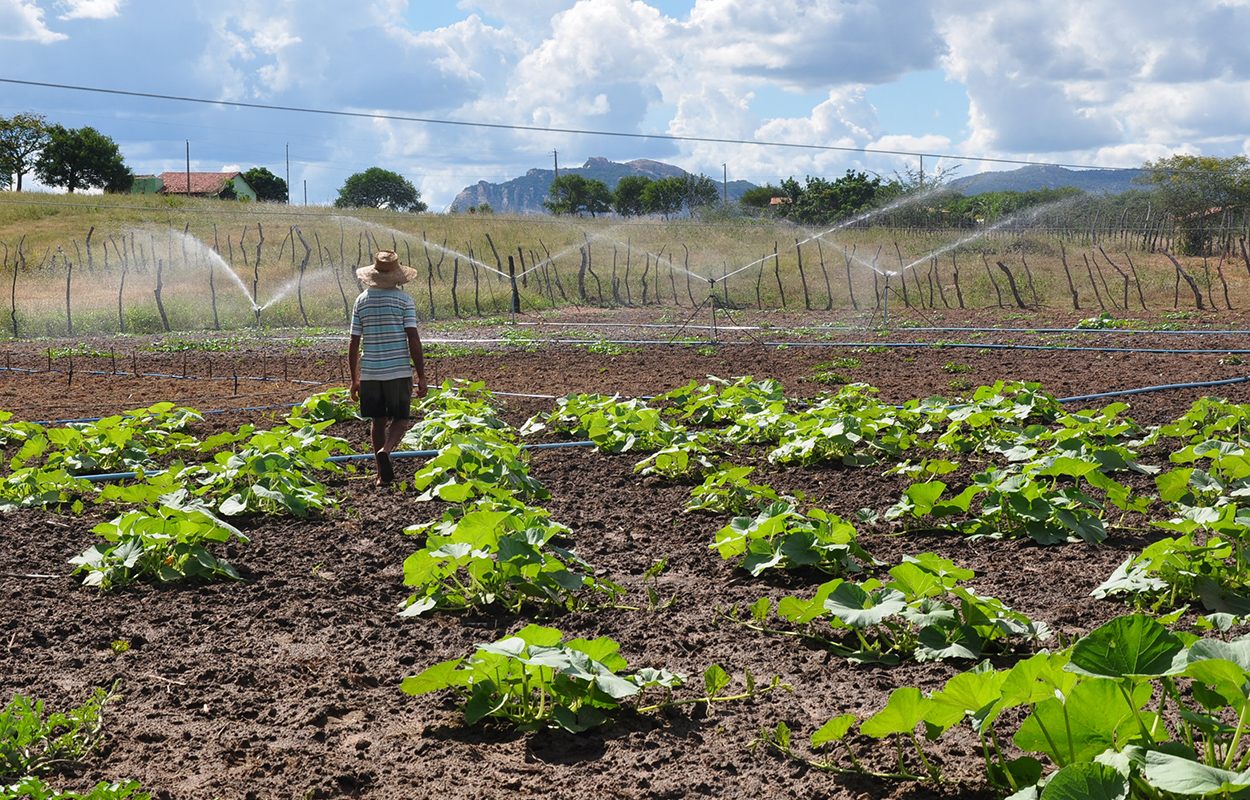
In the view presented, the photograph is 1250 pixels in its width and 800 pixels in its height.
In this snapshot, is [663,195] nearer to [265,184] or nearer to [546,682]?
[265,184]

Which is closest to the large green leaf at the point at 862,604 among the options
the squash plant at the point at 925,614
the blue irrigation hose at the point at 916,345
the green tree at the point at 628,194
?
the squash plant at the point at 925,614

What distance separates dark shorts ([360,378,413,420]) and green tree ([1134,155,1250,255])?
121 feet

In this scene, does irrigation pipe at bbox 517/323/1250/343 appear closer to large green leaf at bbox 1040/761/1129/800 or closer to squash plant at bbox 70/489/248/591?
squash plant at bbox 70/489/248/591

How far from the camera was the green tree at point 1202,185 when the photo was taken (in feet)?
124

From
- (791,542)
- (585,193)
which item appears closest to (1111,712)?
(791,542)

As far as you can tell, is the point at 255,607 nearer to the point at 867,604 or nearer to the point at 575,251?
the point at 867,604

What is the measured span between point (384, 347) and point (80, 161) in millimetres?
55962

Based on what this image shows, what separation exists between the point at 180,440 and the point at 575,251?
27.1 meters

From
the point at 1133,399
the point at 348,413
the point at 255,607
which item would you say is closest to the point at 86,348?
the point at 348,413

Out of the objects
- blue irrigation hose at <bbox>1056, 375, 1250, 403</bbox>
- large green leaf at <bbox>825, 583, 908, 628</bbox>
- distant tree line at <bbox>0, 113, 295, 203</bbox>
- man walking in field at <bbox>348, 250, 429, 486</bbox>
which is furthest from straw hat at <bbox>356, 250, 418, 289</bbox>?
distant tree line at <bbox>0, 113, 295, 203</bbox>

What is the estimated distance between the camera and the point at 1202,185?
128ft

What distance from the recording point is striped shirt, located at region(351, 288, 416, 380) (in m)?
5.56

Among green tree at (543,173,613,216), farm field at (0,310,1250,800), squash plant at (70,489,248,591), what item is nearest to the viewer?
farm field at (0,310,1250,800)

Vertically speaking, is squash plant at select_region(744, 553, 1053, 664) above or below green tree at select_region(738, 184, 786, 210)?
below
